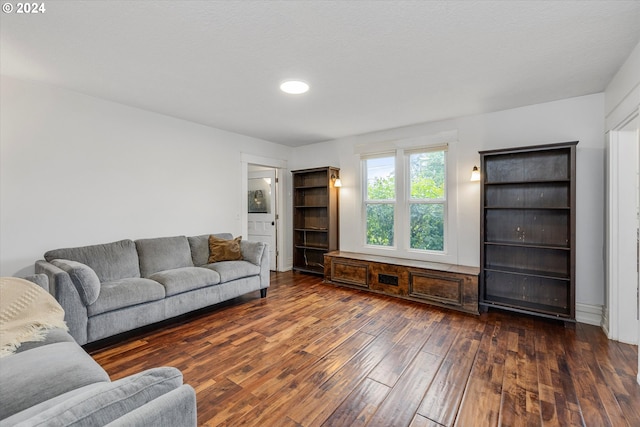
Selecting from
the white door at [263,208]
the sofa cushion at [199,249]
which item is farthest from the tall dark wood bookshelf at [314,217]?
the sofa cushion at [199,249]

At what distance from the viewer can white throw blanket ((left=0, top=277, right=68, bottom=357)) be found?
1569 mm

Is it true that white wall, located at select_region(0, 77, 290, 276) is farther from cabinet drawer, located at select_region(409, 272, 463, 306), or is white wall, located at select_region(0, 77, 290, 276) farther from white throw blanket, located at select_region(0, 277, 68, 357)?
cabinet drawer, located at select_region(409, 272, 463, 306)

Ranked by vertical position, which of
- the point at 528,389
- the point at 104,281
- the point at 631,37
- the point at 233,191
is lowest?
the point at 528,389

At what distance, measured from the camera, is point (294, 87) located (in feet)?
9.04

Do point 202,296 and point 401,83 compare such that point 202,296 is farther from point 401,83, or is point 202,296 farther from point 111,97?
point 401,83

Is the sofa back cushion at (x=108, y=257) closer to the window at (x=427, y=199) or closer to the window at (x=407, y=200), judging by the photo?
the window at (x=407, y=200)

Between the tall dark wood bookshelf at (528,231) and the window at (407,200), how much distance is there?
0.64m

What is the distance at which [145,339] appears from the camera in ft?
8.52

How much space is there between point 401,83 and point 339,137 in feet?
7.19

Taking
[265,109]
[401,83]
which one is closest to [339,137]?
[265,109]

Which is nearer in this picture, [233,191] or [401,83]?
[401,83]

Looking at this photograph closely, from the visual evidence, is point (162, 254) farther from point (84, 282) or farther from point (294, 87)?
point (294, 87)

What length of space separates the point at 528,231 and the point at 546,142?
100 cm

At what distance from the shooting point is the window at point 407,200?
3979 millimetres
